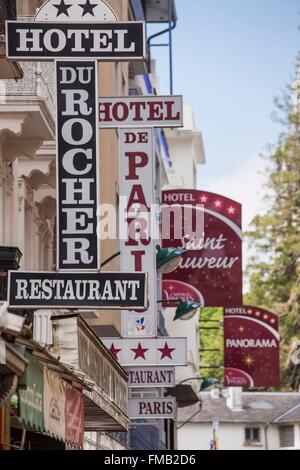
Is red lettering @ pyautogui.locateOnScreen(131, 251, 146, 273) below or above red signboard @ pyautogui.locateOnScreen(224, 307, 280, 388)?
below

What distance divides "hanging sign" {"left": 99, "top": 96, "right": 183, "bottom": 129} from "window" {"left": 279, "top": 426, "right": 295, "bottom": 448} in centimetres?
7463

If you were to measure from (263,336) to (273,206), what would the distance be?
22.6 m

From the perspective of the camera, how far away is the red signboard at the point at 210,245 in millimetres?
34219

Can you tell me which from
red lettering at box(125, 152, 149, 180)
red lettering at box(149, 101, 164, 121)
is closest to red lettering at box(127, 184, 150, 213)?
red lettering at box(125, 152, 149, 180)

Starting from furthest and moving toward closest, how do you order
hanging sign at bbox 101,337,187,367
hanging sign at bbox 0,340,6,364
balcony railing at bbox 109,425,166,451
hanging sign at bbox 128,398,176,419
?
balcony railing at bbox 109,425,166,451, hanging sign at bbox 128,398,176,419, hanging sign at bbox 101,337,187,367, hanging sign at bbox 0,340,6,364

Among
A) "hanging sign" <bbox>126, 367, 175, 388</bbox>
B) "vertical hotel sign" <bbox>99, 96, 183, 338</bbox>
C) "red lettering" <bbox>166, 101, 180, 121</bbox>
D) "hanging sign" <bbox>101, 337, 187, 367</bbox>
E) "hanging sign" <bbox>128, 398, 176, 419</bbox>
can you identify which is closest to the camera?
"red lettering" <bbox>166, 101, 180, 121</bbox>

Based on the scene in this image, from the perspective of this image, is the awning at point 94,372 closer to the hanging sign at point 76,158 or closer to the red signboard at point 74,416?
the red signboard at point 74,416

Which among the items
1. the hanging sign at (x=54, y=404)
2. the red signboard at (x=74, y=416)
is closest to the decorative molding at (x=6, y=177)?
the red signboard at (x=74, y=416)

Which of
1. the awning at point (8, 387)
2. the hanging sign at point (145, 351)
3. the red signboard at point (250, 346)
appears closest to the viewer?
the awning at point (8, 387)

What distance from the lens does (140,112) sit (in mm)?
23766

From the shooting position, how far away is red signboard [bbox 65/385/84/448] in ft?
58.5

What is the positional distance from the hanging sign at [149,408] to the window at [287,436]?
6891 cm

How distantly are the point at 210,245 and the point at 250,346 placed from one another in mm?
12370

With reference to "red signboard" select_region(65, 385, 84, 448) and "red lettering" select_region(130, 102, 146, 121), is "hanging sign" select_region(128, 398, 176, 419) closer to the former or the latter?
"red lettering" select_region(130, 102, 146, 121)
